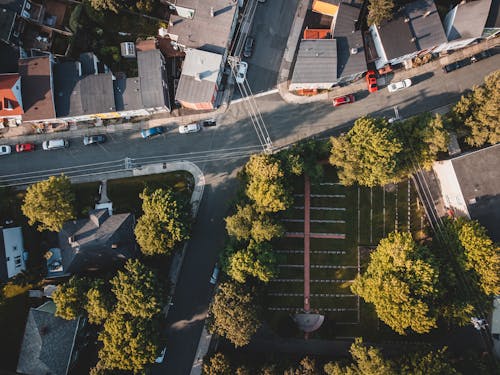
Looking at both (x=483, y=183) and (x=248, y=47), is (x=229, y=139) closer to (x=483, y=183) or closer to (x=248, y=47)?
(x=248, y=47)

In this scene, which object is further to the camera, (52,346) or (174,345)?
(174,345)

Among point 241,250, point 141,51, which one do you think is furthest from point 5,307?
point 141,51

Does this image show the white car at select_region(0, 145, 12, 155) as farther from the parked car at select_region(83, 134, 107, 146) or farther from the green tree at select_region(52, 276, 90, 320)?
the green tree at select_region(52, 276, 90, 320)

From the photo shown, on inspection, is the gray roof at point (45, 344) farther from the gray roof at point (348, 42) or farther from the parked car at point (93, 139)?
the gray roof at point (348, 42)

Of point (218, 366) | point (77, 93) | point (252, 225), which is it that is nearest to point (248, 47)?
point (77, 93)

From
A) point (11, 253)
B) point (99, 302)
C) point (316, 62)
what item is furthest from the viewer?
point (316, 62)

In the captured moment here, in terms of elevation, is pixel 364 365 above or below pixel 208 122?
below

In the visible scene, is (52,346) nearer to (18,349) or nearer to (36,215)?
(18,349)
